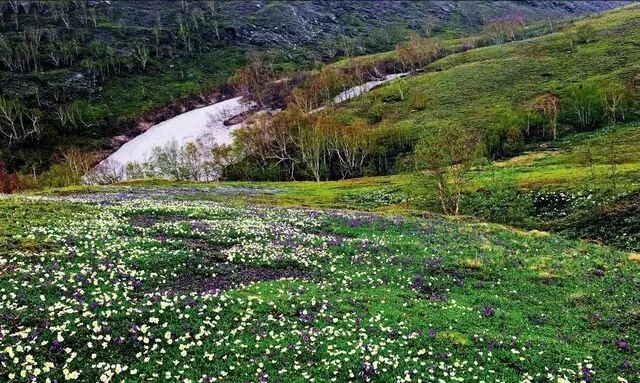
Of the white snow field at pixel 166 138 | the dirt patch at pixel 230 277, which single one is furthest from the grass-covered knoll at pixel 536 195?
the white snow field at pixel 166 138

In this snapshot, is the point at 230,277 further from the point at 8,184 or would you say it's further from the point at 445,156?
the point at 8,184

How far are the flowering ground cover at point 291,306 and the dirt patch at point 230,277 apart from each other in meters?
0.15

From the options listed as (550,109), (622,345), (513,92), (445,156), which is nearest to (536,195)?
(445,156)

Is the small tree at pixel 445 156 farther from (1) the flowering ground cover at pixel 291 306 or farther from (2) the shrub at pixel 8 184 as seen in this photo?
(2) the shrub at pixel 8 184

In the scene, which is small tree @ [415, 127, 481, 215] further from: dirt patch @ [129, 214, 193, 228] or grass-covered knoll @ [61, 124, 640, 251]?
dirt patch @ [129, 214, 193, 228]

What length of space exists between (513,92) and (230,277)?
160468 millimetres

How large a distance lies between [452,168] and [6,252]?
5338 centimetres

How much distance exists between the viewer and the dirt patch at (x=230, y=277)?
23.7 m

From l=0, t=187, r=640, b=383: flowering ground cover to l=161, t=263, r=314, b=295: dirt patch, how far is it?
146 mm

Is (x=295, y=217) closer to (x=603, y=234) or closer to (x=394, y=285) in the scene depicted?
(x=394, y=285)

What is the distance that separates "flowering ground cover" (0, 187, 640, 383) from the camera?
57.4ft

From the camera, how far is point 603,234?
166ft

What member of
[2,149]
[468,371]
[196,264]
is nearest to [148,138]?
[2,149]

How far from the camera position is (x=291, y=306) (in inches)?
893
